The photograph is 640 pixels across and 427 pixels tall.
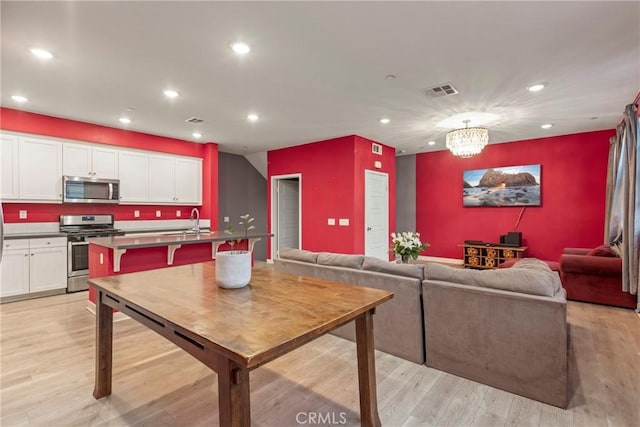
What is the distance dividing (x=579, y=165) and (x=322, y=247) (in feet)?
15.9

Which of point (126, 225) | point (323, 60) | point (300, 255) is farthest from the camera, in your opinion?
point (126, 225)

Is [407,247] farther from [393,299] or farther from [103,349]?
[103,349]

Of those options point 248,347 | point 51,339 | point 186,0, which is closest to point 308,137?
point 186,0

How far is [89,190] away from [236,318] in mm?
4833

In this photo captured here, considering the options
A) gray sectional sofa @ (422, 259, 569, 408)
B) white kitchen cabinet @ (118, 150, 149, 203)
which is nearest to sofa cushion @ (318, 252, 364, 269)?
gray sectional sofa @ (422, 259, 569, 408)

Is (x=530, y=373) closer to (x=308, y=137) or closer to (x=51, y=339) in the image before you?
(x=51, y=339)

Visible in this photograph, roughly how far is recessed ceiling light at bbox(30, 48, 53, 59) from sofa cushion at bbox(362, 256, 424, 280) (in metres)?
3.32

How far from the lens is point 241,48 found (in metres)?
2.62

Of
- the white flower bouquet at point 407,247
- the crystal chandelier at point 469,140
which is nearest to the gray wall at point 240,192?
the white flower bouquet at point 407,247

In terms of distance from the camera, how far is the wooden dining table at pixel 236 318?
109 cm

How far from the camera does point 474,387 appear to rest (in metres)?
2.15

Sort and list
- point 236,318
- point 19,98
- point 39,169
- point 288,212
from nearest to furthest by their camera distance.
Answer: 1. point 236,318
2. point 19,98
3. point 39,169
4. point 288,212

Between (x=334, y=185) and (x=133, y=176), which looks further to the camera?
(x=334, y=185)

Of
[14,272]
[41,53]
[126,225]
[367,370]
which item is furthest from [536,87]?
[14,272]
